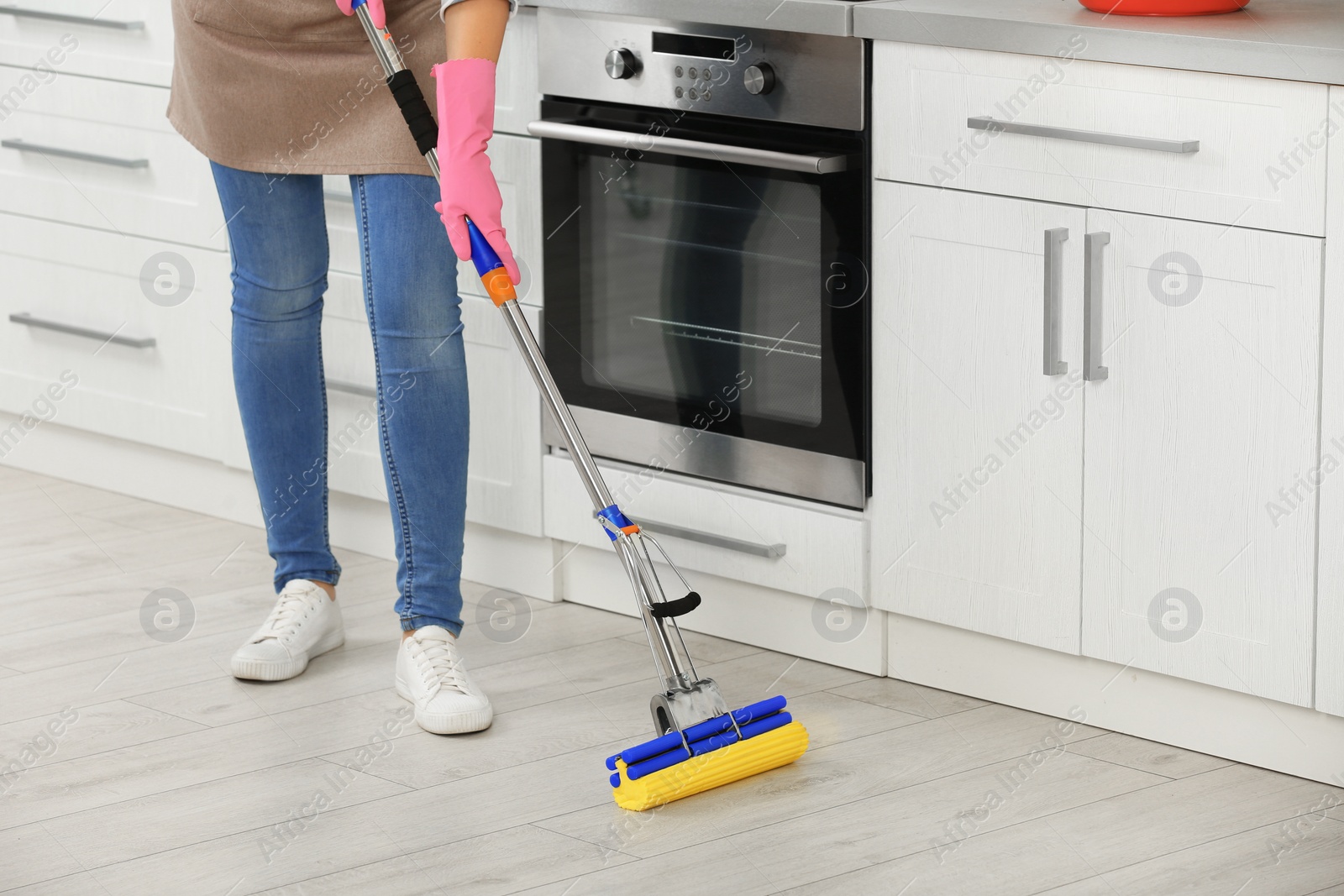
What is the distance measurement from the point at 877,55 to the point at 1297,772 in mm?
955

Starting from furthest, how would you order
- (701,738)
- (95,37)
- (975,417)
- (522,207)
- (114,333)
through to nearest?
(114,333), (95,37), (522,207), (975,417), (701,738)

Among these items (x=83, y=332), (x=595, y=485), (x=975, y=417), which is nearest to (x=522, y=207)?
(x=595, y=485)

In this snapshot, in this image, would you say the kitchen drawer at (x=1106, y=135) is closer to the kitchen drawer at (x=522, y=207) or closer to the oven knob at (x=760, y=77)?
the oven knob at (x=760, y=77)

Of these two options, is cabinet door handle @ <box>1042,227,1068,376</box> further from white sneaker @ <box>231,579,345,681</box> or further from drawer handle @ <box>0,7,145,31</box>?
drawer handle @ <box>0,7,145,31</box>

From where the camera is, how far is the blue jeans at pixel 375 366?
2.21 m

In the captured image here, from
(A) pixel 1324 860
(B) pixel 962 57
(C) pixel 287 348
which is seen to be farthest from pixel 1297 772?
(C) pixel 287 348

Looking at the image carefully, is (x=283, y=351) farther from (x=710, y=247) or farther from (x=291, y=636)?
(x=710, y=247)

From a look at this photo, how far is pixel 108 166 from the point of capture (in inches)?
120

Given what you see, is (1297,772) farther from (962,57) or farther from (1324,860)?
(962,57)

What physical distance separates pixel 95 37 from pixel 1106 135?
1.76 metres

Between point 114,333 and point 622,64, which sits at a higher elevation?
point 622,64

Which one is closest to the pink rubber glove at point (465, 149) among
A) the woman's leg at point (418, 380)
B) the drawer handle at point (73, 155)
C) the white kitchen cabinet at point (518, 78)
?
the woman's leg at point (418, 380)

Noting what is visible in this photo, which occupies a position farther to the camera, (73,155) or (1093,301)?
(73,155)

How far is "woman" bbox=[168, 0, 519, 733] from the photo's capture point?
2191mm
